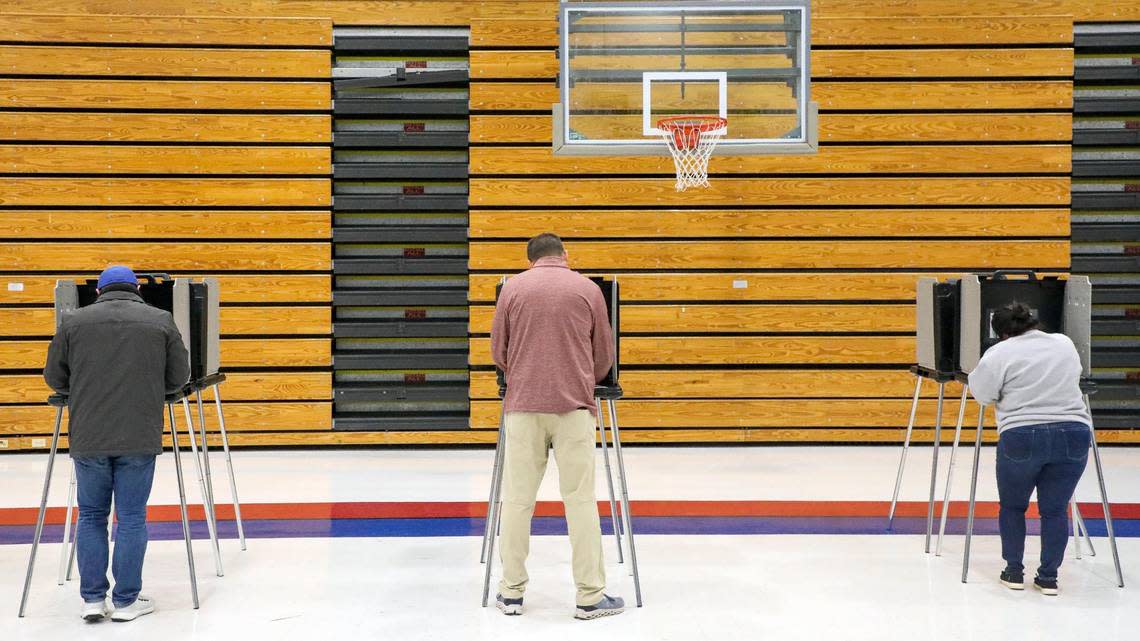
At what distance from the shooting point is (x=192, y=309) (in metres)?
4.80

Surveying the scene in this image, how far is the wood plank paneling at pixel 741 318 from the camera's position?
805cm

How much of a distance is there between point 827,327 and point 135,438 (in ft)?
18.9

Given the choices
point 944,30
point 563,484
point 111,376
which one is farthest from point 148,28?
point 944,30

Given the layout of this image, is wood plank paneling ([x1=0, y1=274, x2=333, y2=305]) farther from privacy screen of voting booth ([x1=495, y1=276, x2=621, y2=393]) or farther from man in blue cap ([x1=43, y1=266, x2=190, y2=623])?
man in blue cap ([x1=43, y1=266, x2=190, y2=623])

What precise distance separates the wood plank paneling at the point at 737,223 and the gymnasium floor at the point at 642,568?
207 cm

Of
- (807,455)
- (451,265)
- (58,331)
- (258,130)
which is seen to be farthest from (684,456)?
(58,331)

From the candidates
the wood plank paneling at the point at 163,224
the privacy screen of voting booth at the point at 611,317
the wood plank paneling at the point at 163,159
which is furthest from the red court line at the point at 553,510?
the wood plank paneling at the point at 163,159

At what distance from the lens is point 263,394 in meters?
7.99

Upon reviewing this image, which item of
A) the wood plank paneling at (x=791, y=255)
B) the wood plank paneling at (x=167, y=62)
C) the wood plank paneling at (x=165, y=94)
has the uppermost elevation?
the wood plank paneling at (x=167, y=62)

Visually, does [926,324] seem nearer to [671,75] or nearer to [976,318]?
[976,318]

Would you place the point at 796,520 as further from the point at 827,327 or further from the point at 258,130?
the point at 258,130

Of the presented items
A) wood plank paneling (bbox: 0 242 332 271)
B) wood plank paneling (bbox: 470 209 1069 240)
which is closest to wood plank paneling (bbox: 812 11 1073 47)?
wood plank paneling (bbox: 470 209 1069 240)

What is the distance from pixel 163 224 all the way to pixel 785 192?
5.17 metres

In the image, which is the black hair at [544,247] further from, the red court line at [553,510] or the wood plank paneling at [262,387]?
the wood plank paneling at [262,387]
